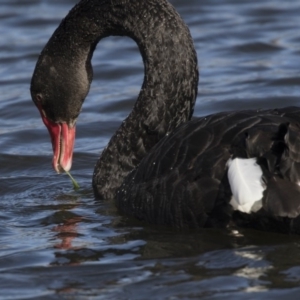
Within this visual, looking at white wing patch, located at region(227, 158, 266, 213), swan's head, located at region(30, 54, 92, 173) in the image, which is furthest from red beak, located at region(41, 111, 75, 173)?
white wing patch, located at region(227, 158, 266, 213)

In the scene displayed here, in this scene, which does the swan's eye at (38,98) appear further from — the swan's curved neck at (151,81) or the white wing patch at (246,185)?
the white wing patch at (246,185)

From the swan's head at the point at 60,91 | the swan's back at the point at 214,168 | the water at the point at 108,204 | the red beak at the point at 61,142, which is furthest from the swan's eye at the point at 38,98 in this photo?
the swan's back at the point at 214,168

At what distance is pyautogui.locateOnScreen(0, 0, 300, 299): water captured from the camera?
5.33 meters

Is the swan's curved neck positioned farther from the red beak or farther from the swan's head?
the red beak

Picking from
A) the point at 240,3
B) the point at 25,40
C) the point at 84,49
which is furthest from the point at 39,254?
the point at 240,3

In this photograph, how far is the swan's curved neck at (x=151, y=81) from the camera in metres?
7.07

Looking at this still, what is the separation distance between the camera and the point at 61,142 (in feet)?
24.1

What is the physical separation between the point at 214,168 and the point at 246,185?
325 millimetres

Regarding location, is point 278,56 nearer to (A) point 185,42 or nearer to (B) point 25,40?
(B) point 25,40

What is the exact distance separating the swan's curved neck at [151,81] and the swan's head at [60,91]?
9 centimetres

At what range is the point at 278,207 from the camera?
5.47 m

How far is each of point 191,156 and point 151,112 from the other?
3.83 ft

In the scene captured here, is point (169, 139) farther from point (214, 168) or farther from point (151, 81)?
point (151, 81)

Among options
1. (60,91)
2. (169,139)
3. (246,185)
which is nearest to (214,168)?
(246,185)
